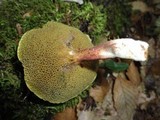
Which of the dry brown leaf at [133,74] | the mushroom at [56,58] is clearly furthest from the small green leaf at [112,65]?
the mushroom at [56,58]

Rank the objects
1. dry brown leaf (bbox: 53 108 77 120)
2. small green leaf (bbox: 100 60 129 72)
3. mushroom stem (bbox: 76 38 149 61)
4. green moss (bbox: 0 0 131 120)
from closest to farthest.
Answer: mushroom stem (bbox: 76 38 149 61), green moss (bbox: 0 0 131 120), dry brown leaf (bbox: 53 108 77 120), small green leaf (bbox: 100 60 129 72)

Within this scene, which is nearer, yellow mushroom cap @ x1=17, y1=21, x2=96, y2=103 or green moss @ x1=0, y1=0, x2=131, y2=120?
yellow mushroom cap @ x1=17, y1=21, x2=96, y2=103

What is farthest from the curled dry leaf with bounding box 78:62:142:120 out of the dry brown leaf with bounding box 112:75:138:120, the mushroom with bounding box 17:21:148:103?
the mushroom with bounding box 17:21:148:103

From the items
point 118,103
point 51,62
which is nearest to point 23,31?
point 51,62

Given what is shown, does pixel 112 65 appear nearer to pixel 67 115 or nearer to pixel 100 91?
pixel 100 91

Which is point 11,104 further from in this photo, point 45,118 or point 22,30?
point 22,30

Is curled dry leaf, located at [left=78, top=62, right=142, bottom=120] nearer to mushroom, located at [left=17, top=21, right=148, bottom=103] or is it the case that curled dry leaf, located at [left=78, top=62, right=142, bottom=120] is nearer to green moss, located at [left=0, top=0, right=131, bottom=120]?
green moss, located at [left=0, top=0, right=131, bottom=120]

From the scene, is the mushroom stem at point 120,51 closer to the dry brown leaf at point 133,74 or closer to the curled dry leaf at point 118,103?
the curled dry leaf at point 118,103
